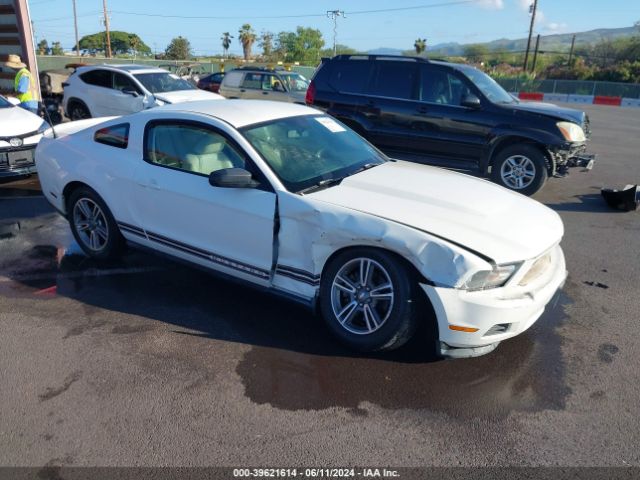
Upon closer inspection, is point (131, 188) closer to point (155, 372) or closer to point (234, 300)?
point (234, 300)

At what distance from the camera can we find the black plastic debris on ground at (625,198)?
7.55m

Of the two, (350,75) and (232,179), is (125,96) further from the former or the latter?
(232,179)

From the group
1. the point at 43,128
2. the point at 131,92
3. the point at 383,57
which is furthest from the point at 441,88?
the point at 131,92

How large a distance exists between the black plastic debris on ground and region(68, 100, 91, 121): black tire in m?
11.6

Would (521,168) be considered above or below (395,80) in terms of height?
below

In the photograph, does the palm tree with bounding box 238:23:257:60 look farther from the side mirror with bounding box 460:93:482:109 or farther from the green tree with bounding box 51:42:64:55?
the side mirror with bounding box 460:93:482:109

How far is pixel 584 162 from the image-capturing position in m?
8.20

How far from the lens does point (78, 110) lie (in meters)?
13.4

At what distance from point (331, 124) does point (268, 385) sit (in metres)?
2.54

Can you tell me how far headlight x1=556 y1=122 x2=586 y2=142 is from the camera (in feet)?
25.8

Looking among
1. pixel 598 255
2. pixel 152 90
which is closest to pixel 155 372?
pixel 598 255

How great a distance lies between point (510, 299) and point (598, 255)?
3.10 metres

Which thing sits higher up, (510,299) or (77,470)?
(510,299)

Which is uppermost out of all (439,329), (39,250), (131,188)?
(131,188)
